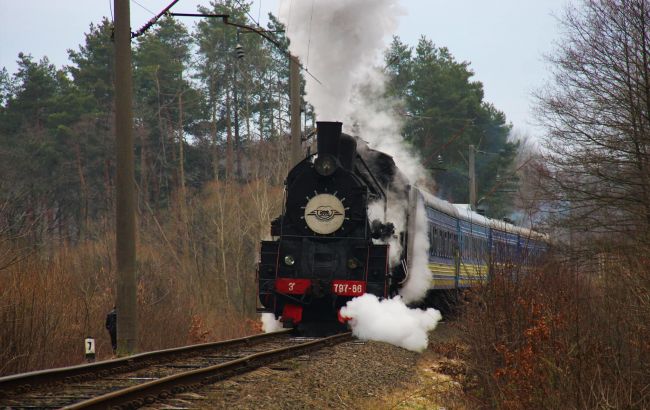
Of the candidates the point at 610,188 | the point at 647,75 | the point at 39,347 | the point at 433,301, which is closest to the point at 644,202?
the point at 610,188

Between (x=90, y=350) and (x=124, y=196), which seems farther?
(x=124, y=196)

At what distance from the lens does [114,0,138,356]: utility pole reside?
13.4 metres

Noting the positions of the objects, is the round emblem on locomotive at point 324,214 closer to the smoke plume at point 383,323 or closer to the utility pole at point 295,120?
the smoke plume at point 383,323

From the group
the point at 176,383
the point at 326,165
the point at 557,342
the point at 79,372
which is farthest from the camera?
the point at 326,165

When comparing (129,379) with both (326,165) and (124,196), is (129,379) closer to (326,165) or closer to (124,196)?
(124,196)

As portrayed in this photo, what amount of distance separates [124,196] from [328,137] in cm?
425

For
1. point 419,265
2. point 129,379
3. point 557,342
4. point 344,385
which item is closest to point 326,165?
point 419,265

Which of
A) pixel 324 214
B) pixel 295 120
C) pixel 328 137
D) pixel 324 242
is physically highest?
pixel 295 120

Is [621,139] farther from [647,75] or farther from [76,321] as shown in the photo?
[76,321]

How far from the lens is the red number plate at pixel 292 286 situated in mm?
16000

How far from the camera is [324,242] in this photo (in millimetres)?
16250

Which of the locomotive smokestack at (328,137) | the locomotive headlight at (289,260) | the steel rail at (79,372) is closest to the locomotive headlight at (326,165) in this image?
the locomotive smokestack at (328,137)

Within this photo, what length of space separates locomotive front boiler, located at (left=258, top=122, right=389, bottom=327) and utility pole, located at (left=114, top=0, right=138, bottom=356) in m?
3.41

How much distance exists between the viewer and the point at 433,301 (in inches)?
812
